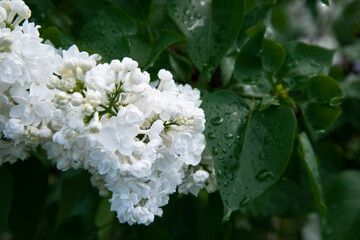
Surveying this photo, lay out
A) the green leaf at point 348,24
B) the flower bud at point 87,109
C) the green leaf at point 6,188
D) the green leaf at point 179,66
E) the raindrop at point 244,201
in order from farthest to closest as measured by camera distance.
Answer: the green leaf at point 348,24
the green leaf at point 179,66
the green leaf at point 6,188
the raindrop at point 244,201
the flower bud at point 87,109

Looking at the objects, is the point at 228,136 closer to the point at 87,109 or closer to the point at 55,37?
the point at 87,109

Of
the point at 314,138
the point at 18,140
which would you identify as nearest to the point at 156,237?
the point at 18,140

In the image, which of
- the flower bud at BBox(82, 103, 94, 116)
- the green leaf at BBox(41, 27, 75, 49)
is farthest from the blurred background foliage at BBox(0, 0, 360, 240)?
the flower bud at BBox(82, 103, 94, 116)

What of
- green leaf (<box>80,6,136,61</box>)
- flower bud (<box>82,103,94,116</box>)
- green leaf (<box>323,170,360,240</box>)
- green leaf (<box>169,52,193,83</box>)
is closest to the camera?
flower bud (<box>82,103,94,116</box>)

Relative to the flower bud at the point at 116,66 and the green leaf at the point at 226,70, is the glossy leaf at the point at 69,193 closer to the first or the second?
the green leaf at the point at 226,70

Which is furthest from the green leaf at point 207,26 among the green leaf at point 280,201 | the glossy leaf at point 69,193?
the glossy leaf at point 69,193

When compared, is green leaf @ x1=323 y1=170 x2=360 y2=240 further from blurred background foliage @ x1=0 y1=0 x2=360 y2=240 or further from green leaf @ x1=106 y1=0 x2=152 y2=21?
green leaf @ x1=106 y1=0 x2=152 y2=21
